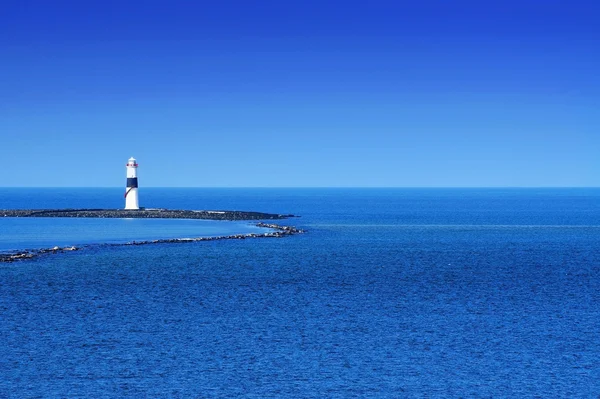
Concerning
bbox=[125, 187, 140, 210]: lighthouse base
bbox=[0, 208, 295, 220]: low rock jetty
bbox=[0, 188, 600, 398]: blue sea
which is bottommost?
bbox=[0, 188, 600, 398]: blue sea

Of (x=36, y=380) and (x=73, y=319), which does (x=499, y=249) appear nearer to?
(x=73, y=319)

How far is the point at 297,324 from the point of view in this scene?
31469mm

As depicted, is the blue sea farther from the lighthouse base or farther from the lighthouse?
the lighthouse base

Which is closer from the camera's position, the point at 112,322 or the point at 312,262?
the point at 112,322

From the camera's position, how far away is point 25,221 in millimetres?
97188

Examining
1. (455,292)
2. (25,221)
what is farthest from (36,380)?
(25,221)

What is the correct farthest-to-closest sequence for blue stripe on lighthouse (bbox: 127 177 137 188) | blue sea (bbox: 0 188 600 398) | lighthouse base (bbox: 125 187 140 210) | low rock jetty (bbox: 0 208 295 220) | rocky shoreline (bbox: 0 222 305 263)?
lighthouse base (bbox: 125 187 140 210)
blue stripe on lighthouse (bbox: 127 177 137 188)
low rock jetty (bbox: 0 208 295 220)
rocky shoreline (bbox: 0 222 305 263)
blue sea (bbox: 0 188 600 398)

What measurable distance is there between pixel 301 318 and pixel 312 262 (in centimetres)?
2224

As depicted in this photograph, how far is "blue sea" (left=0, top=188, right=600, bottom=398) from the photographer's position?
23.0 meters

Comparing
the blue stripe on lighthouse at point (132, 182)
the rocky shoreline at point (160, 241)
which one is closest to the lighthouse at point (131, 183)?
the blue stripe on lighthouse at point (132, 182)

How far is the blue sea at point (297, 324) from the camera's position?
75.6 ft

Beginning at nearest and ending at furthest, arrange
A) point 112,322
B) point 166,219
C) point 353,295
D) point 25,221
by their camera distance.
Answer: point 112,322, point 353,295, point 25,221, point 166,219

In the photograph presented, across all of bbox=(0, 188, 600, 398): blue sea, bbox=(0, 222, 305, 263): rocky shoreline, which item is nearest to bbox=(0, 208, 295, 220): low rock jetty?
bbox=(0, 222, 305, 263): rocky shoreline

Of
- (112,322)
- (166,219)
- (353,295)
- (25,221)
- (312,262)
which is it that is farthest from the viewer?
(166,219)
